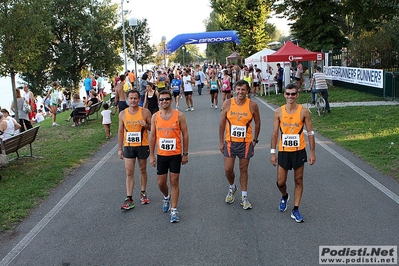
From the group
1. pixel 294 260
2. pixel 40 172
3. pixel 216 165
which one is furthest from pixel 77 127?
pixel 294 260

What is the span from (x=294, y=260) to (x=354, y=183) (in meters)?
3.25

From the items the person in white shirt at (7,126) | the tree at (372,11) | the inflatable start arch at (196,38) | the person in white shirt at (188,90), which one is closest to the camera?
the person in white shirt at (7,126)

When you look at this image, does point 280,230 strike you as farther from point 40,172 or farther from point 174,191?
point 40,172

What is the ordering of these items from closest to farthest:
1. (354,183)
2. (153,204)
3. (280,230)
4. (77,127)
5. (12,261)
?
(12,261) → (280,230) → (153,204) → (354,183) → (77,127)

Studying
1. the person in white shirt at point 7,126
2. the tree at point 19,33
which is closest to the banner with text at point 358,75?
the tree at point 19,33

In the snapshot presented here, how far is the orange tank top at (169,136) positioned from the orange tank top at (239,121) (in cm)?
81

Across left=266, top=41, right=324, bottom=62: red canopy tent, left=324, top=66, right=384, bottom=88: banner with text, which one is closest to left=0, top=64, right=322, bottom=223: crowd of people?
left=324, top=66, right=384, bottom=88: banner with text

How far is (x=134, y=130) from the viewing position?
650 centimetres

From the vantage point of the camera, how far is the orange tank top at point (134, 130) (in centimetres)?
650

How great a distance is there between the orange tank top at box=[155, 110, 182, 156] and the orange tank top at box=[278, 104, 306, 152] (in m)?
1.40

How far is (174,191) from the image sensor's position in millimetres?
5934

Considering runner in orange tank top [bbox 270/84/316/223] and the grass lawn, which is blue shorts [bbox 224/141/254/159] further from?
the grass lawn

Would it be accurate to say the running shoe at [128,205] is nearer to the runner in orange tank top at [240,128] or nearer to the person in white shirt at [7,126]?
the runner in orange tank top at [240,128]

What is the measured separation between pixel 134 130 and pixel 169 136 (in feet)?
2.82
